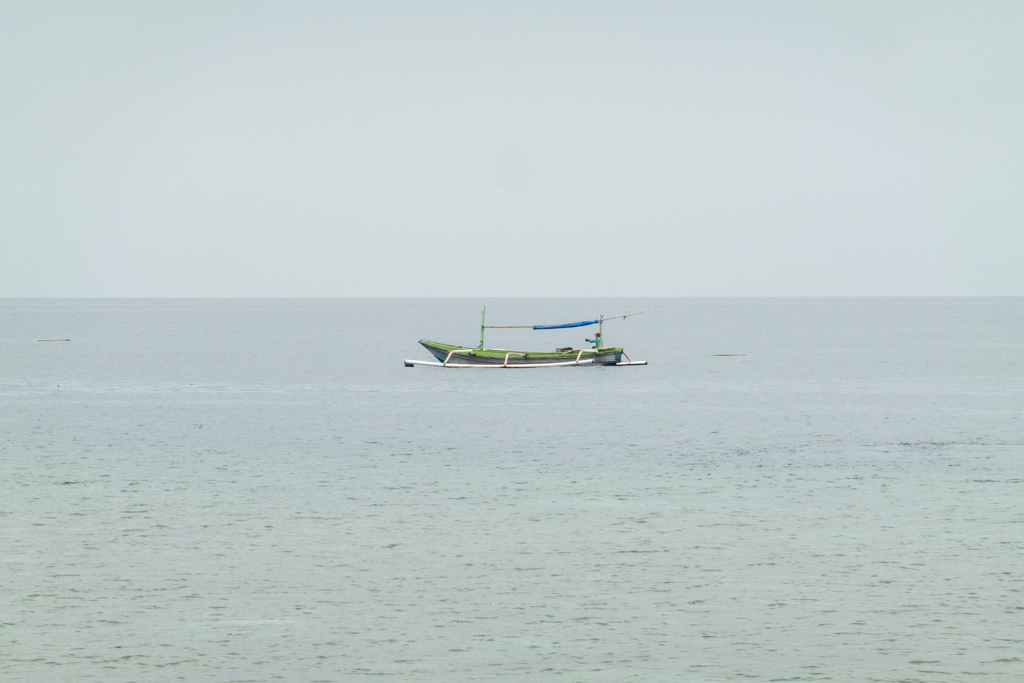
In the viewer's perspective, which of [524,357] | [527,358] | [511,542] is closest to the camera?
[511,542]

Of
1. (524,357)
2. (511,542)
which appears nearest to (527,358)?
(524,357)

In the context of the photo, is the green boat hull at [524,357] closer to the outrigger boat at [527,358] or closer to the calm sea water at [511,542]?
the outrigger boat at [527,358]

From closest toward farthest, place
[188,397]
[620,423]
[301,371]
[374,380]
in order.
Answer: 1. [620,423]
2. [188,397]
3. [374,380]
4. [301,371]

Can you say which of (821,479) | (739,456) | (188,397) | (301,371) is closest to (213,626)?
(821,479)

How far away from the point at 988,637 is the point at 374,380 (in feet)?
207

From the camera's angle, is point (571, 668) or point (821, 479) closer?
point (571, 668)

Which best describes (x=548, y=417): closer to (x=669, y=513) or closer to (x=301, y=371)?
(x=669, y=513)

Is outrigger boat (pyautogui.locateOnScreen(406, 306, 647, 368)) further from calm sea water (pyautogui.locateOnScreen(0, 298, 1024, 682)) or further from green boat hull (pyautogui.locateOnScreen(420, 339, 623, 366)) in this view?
calm sea water (pyautogui.locateOnScreen(0, 298, 1024, 682))

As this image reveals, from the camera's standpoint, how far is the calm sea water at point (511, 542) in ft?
60.9

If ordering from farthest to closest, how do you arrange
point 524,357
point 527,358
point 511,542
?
point 527,358 < point 524,357 < point 511,542

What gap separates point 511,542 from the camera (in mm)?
26562

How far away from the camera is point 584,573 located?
77.7ft

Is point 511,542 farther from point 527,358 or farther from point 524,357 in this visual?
point 527,358

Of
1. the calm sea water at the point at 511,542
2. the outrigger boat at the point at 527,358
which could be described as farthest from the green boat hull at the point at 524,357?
the calm sea water at the point at 511,542
